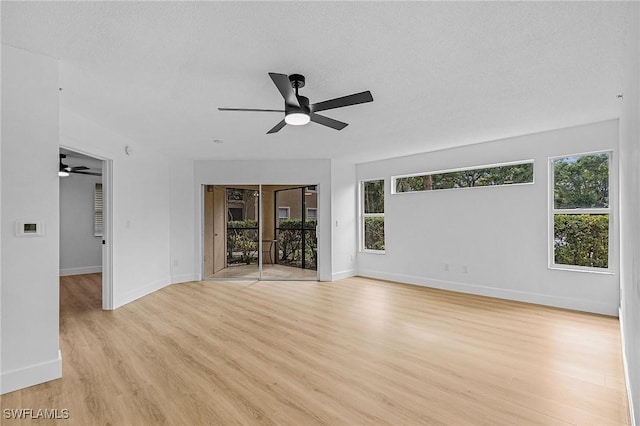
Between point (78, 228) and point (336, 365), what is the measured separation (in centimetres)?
739

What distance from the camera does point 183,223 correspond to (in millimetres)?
6477

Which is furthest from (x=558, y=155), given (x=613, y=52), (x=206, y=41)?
(x=206, y=41)

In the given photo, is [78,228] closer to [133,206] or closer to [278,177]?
[133,206]

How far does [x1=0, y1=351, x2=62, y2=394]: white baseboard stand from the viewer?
235 centimetres

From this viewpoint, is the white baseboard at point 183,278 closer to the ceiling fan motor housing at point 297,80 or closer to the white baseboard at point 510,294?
the white baseboard at point 510,294

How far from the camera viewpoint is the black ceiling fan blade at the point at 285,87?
92.4 inches

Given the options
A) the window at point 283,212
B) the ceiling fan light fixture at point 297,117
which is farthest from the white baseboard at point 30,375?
the window at point 283,212

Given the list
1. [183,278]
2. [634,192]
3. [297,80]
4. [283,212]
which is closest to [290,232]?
[283,212]

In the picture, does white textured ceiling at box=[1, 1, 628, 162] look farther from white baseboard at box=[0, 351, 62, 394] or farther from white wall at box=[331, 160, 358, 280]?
white wall at box=[331, 160, 358, 280]

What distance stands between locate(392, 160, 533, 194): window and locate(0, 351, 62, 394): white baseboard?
18.4ft

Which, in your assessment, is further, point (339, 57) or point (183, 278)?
point (183, 278)

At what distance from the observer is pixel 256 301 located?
5.03m

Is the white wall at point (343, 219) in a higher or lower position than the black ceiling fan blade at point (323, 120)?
lower

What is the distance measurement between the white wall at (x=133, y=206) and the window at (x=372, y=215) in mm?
3949
